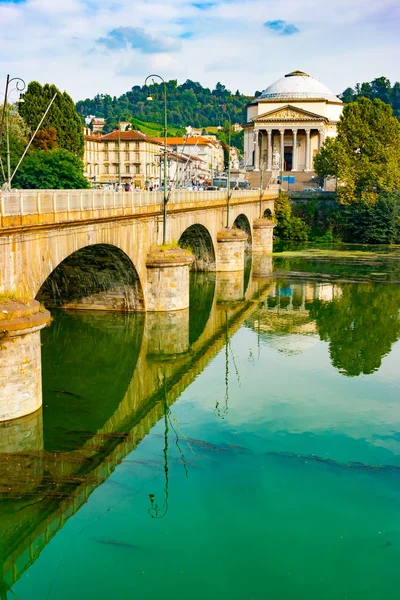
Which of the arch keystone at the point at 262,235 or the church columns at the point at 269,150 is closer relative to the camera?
the arch keystone at the point at 262,235

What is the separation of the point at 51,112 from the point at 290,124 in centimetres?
4480

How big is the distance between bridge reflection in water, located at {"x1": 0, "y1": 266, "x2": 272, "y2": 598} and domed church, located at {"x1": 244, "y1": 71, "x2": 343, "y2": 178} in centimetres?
6962

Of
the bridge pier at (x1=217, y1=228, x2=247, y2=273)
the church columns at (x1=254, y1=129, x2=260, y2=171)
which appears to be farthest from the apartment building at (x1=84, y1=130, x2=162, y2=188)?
the bridge pier at (x1=217, y1=228, x2=247, y2=273)

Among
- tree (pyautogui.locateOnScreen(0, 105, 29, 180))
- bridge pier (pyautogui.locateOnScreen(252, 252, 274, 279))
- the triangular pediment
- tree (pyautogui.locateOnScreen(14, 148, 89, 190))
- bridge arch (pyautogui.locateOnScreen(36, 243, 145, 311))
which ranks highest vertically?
the triangular pediment

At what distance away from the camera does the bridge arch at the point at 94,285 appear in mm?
31062

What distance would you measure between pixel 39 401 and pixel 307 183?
263 feet

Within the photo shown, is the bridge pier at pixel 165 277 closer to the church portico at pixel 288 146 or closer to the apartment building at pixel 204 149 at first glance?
the church portico at pixel 288 146

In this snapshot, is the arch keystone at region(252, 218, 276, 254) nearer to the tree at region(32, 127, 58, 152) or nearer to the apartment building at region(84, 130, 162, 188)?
the tree at region(32, 127, 58, 152)

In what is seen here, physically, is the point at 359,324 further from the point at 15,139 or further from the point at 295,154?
the point at 295,154

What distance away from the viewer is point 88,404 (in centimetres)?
2188

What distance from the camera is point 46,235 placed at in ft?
70.6

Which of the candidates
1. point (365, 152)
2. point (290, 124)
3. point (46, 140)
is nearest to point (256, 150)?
point (290, 124)

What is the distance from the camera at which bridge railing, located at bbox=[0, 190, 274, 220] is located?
62.7 ft

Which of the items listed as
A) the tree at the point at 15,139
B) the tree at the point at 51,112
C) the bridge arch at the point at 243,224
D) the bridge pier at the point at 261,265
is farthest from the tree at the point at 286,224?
the tree at the point at 15,139
